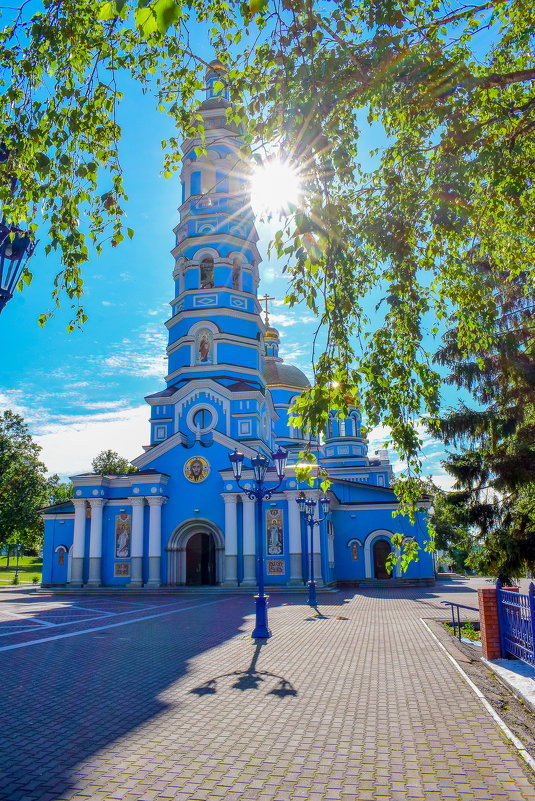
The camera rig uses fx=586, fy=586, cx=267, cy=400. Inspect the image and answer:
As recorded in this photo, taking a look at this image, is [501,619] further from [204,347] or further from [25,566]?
[25,566]

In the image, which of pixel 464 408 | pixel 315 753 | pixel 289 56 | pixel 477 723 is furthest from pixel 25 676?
pixel 464 408

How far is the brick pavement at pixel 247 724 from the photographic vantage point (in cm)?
421

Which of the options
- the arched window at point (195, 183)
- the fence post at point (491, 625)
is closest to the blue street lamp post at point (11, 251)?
the fence post at point (491, 625)

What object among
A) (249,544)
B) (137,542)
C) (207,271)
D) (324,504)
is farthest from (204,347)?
(249,544)

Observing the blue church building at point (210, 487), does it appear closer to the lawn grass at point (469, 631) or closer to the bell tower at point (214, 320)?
the bell tower at point (214, 320)

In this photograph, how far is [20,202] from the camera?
4.18 meters

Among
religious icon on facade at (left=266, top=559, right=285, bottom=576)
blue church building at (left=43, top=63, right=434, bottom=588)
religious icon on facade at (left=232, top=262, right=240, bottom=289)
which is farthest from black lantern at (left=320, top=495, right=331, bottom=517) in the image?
religious icon on facade at (left=232, top=262, right=240, bottom=289)

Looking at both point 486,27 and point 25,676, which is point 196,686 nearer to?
point 25,676

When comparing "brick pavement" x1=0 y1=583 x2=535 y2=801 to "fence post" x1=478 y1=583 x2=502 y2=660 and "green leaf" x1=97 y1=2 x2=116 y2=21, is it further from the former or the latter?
"green leaf" x1=97 y1=2 x2=116 y2=21

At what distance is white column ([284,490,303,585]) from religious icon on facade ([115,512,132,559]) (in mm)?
7298

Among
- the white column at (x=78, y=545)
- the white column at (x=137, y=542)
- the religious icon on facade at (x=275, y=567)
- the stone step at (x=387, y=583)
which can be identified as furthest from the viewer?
the stone step at (x=387, y=583)

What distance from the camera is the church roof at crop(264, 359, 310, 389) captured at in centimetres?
4194

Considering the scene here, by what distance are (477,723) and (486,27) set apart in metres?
6.60

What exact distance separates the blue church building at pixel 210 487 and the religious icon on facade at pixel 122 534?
1.7 inches
